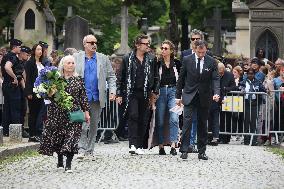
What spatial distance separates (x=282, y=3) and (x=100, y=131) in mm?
27507

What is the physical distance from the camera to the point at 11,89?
23750 mm

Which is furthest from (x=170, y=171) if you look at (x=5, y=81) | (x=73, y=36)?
(x=73, y=36)

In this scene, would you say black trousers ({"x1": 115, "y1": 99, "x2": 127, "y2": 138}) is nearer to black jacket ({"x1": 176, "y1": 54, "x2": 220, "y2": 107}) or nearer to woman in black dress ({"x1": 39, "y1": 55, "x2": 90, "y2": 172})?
black jacket ({"x1": 176, "y1": 54, "x2": 220, "y2": 107})

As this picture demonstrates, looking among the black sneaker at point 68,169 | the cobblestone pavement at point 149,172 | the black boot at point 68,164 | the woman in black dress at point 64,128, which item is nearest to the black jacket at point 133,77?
the cobblestone pavement at point 149,172

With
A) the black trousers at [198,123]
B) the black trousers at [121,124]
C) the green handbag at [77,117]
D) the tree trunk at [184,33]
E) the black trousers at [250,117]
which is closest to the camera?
the green handbag at [77,117]

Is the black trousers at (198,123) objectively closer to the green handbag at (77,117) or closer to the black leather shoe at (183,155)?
the black leather shoe at (183,155)

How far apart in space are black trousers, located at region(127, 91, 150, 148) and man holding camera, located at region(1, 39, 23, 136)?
4.59 metres

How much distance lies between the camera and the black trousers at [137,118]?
19.6m

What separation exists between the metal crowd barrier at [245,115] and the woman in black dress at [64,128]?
9255 millimetres

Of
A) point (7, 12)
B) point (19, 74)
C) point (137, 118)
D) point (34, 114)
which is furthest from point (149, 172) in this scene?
point (7, 12)

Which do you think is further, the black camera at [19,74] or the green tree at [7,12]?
the green tree at [7,12]

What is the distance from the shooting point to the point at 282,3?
5156cm

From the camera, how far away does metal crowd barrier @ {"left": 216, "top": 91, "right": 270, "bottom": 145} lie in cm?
2559

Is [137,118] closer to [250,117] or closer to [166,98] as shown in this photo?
[166,98]
